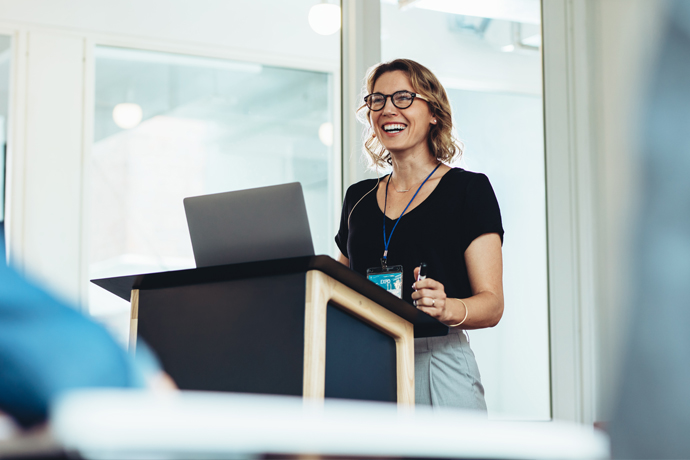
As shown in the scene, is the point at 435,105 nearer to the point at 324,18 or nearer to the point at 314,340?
the point at 314,340

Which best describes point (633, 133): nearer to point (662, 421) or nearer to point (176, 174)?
point (662, 421)

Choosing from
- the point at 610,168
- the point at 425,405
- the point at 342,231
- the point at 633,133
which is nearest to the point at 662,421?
the point at 633,133

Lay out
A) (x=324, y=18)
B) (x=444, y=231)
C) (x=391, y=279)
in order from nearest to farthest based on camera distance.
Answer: (x=391, y=279) → (x=444, y=231) → (x=324, y=18)

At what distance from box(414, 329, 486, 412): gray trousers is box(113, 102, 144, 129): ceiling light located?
233cm

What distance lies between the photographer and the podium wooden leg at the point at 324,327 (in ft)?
3.61

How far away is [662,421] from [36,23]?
143 inches

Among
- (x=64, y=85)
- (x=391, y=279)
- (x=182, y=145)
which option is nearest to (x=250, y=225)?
(x=391, y=279)

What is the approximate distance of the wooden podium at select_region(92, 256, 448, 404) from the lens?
1.12 m

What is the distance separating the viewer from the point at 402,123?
1.93 metres

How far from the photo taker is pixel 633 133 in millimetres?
421

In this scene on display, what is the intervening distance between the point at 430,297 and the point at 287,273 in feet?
1.28

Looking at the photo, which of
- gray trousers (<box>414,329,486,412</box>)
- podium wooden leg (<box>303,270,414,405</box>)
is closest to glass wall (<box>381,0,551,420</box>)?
gray trousers (<box>414,329,486,412</box>)

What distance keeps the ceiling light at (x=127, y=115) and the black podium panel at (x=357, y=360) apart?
2565 millimetres

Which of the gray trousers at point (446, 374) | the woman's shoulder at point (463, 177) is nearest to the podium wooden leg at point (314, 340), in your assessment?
the gray trousers at point (446, 374)
